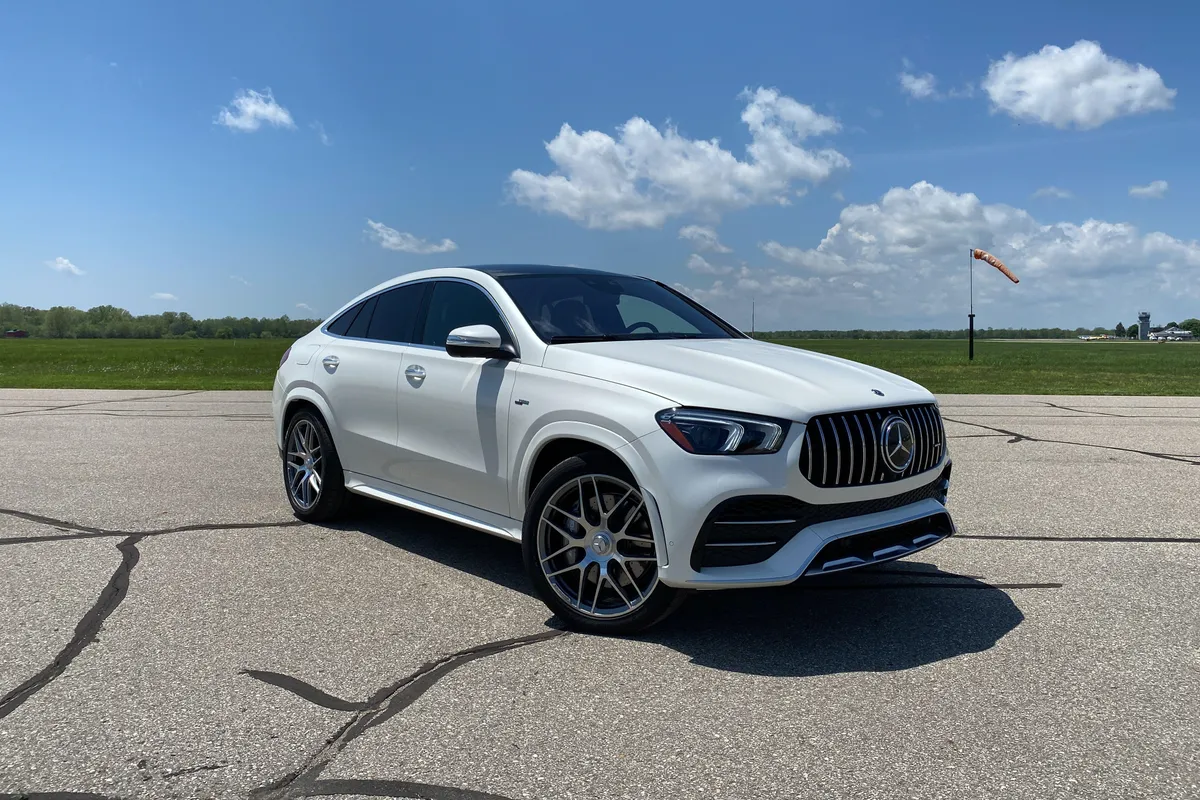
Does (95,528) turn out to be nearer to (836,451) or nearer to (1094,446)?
(836,451)

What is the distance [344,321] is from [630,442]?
3.27 m

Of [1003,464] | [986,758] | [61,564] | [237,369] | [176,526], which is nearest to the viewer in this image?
[986,758]

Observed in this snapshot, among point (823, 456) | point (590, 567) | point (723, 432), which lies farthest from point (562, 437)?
point (823, 456)

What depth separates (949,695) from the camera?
364cm

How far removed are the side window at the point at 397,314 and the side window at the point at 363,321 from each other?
0.05 meters

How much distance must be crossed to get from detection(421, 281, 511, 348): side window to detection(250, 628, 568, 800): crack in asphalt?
1795mm

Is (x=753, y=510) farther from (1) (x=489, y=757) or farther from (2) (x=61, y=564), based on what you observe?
(2) (x=61, y=564)

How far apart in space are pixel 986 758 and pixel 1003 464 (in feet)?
22.8

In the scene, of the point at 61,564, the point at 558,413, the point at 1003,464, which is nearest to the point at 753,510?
the point at 558,413

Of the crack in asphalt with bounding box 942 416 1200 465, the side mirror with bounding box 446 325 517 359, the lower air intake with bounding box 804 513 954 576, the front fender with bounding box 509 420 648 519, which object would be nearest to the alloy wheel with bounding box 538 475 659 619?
the front fender with bounding box 509 420 648 519

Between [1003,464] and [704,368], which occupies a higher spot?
[704,368]

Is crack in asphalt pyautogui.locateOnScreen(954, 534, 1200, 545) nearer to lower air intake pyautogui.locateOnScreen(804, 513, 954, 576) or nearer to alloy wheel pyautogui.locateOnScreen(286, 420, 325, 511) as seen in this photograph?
lower air intake pyautogui.locateOnScreen(804, 513, 954, 576)

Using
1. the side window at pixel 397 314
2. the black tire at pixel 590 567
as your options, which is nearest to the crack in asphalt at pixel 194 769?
the black tire at pixel 590 567

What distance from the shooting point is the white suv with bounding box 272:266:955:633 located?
4.00m
